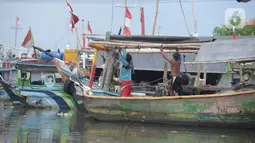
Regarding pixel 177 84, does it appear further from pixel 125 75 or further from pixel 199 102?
pixel 125 75

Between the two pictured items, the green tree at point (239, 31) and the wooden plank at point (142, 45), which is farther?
the green tree at point (239, 31)

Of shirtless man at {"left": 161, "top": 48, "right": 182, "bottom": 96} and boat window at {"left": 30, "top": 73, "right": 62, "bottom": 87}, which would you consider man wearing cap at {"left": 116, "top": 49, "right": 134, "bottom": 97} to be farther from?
boat window at {"left": 30, "top": 73, "right": 62, "bottom": 87}

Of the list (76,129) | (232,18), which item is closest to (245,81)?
(76,129)

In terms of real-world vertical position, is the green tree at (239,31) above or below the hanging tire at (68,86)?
above

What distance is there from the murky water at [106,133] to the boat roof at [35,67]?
6.24m

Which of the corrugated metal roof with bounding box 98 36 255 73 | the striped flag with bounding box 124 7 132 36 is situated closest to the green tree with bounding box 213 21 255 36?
the corrugated metal roof with bounding box 98 36 255 73

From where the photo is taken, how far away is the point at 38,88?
754 inches

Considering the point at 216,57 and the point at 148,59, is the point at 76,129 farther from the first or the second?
the point at 148,59

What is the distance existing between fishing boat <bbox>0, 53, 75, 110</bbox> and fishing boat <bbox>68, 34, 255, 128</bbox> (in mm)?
4993

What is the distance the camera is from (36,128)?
11930 mm

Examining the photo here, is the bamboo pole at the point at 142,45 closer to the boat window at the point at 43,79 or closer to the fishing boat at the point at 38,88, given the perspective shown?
the fishing boat at the point at 38,88

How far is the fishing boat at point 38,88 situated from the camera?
61.6 feet

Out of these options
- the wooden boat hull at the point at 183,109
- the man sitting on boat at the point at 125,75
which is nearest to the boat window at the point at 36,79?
the wooden boat hull at the point at 183,109

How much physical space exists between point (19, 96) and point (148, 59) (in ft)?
18.5
